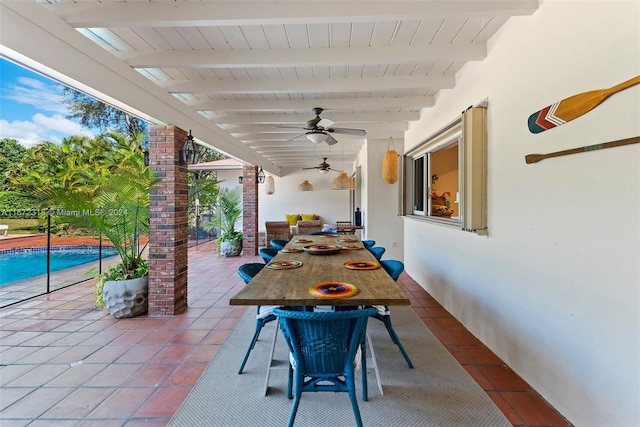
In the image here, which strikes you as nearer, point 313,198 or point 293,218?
point 293,218

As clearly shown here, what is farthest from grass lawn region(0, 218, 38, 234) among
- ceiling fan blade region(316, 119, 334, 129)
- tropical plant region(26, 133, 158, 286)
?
ceiling fan blade region(316, 119, 334, 129)

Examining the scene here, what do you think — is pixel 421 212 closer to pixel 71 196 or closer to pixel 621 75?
pixel 621 75

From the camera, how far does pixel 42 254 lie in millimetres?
5816

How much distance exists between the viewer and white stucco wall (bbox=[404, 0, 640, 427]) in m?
1.36

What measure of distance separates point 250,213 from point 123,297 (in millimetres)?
4172

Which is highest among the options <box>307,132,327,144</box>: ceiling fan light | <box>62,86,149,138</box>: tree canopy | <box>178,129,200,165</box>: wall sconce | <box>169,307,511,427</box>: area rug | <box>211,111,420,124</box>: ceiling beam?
<box>62,86,149,138</box>: tree canopy

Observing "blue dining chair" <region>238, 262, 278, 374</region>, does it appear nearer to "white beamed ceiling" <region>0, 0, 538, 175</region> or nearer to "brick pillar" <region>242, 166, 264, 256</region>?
"white beamed ceiling" <region>0, 0, 538, 175</region>

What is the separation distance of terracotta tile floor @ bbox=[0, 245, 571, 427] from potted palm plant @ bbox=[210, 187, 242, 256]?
3278 millimetres

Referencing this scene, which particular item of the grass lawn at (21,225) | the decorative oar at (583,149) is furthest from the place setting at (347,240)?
the grass lawn at (21,225)

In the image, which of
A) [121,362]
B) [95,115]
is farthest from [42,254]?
[95,115]

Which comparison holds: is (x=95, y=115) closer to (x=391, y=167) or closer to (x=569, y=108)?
(x=391, y=167)

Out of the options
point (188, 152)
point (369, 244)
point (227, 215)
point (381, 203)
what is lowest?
point (369, 244)

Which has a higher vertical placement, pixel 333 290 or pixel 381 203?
pixel 381 203

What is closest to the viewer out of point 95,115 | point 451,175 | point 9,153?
point 451,175
